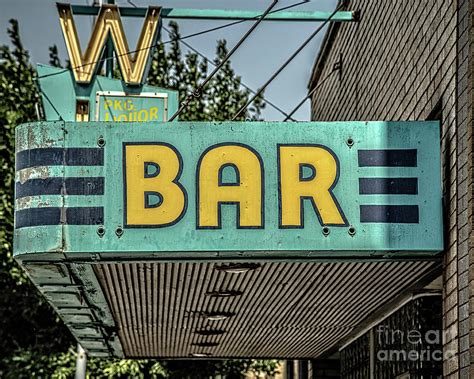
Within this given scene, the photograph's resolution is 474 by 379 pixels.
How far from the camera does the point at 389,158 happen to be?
737 centimetres

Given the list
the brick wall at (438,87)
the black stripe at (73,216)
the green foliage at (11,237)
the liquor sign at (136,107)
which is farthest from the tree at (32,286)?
the black stripe at (73,216)

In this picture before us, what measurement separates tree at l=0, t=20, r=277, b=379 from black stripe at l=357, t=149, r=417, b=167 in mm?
12703

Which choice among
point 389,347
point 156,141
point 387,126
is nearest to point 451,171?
point 387,126

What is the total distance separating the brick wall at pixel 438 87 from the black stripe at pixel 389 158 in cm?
25

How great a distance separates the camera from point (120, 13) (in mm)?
11758

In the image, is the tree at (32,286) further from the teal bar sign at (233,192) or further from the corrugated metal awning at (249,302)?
the teal bar sign at (233,192)

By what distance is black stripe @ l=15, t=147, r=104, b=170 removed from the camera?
736 centimetres

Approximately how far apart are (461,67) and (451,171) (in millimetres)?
686

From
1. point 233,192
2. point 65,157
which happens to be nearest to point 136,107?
point 65,157

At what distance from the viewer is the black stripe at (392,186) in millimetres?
7352

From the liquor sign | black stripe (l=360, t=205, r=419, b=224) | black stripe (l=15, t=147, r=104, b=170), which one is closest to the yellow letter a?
the liquor sign

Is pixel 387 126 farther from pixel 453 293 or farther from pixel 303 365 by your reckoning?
pixel 303 365

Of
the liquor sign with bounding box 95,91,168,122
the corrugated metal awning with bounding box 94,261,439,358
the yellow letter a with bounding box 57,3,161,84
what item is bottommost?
the corrugated metal awning with bounding box 94,261,439,358

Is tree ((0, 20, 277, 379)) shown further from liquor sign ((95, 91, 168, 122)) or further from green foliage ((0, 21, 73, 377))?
liquor sign ((95, 91, 168, 122))
